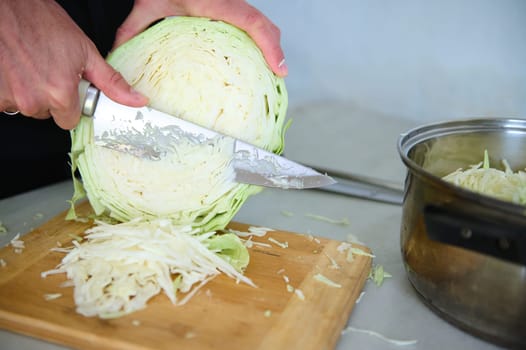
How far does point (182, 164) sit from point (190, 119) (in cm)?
12

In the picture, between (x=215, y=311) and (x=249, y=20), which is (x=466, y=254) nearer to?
(x=215, y=311)

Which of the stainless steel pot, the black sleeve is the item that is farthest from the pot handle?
the black sleeve

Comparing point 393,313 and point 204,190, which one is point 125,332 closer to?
point 204,190

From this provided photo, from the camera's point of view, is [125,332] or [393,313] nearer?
[125,332]

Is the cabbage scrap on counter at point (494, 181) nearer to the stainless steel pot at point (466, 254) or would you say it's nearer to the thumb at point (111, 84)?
the stainless steel pot at point (466, 254)

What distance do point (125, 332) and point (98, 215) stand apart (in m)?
0.54

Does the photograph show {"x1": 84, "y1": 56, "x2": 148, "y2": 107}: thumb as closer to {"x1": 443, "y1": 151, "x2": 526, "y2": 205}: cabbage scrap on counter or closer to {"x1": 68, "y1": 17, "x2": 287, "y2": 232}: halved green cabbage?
{"x1": 68, "y1": 17, "x2": 287, "y2": 232}: halved green cabbage

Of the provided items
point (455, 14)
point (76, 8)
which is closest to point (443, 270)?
point (76, 8)

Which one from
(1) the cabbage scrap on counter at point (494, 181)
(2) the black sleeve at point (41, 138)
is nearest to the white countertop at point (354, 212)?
(2) the black sleeve at point (41, 138)

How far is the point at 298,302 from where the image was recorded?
1221 mm

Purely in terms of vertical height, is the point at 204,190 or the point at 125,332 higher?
the point at 204,190

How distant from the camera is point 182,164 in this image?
4.62 feet

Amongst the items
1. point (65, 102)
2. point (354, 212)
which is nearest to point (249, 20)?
point (65, 102)

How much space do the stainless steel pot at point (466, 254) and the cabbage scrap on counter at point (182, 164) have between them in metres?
0.42
